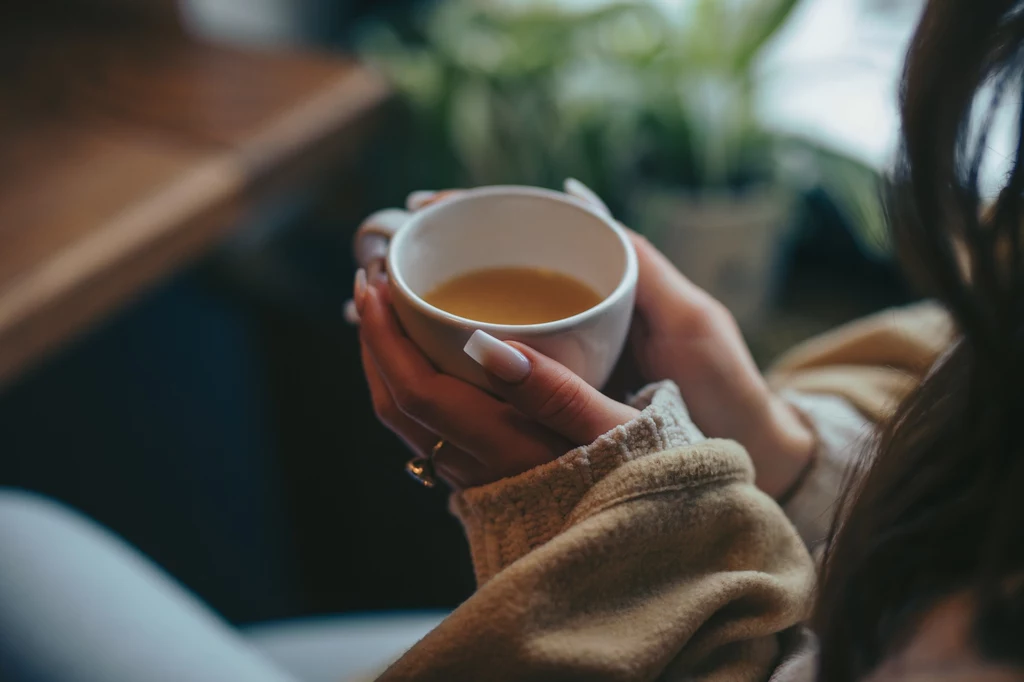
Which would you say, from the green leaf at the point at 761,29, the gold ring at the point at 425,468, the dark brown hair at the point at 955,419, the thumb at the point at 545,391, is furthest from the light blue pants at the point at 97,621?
the green leaf at the point at 761,29

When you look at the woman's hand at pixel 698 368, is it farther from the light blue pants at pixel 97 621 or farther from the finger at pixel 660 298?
the light blue pants at pixel 97 621

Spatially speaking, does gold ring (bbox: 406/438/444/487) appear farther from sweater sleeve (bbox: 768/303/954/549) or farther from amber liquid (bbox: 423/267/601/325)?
sweater sleeve (bbox: 768/303/954/549)

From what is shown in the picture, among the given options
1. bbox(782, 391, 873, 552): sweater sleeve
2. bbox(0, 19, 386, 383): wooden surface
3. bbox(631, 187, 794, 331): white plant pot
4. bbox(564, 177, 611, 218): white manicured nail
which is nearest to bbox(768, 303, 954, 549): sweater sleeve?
bbox(782, 391, 873, 552): sweater sleeve

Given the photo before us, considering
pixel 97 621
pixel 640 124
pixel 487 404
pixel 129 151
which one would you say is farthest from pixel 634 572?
pixel 640 124

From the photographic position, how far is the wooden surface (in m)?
0.81

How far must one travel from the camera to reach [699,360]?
54cm

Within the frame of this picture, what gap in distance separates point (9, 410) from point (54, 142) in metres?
0.45

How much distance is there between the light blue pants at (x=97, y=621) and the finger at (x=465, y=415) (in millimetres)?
264

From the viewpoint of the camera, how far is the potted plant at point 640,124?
1.14 m

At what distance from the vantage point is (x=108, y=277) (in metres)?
0.83

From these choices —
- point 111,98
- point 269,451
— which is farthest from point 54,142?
point 269,451

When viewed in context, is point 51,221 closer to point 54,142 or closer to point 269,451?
point 54,142

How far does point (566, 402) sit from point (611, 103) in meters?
0.85

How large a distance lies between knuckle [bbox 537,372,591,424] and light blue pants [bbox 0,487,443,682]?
32 centimetres
